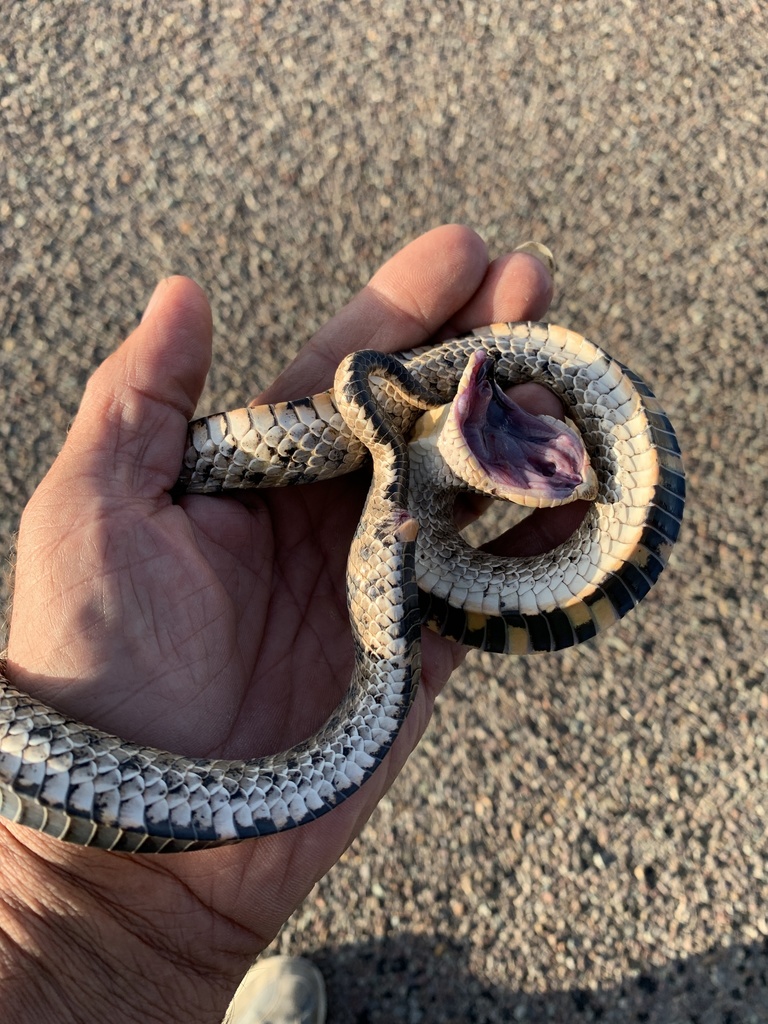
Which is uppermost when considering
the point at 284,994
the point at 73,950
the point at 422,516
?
the point at 422,516

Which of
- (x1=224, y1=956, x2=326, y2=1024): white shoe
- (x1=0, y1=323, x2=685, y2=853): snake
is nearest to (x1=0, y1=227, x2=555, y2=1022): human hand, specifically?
(x1=0, y1=323, x2=685, y2=853): snake

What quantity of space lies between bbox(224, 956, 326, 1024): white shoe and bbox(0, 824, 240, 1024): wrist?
1.33 m

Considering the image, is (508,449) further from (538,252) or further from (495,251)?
(495,251)

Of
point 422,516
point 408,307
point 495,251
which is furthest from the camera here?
point 495,251

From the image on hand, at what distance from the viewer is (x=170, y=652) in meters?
3.22

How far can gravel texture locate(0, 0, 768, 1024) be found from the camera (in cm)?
436

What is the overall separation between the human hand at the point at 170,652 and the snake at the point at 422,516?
230mm

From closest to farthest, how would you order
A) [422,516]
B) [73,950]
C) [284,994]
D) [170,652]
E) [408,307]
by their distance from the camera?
[73,950] < [170,652] < [422,516] < [408,307] < [284,994]

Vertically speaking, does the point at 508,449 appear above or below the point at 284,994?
above

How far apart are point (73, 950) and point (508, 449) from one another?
8.17ft

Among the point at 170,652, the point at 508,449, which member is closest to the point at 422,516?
the point at 508,449

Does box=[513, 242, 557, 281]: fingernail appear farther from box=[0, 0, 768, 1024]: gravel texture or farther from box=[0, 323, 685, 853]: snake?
box=[0, 0, 768, 1024]: gravel texture

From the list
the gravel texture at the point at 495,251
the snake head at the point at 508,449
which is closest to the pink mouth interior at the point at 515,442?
the snake head at the point at 508,449

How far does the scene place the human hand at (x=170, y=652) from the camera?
3.02 metres
